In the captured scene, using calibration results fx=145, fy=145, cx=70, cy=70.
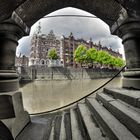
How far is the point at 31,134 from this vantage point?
8.96ft

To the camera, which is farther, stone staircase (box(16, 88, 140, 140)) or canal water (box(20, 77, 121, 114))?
canal water (box(20, 77, 121, 114))

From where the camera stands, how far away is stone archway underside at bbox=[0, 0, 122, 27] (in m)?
3.02

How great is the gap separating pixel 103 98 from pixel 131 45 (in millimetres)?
1393

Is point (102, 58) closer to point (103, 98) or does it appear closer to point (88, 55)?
point (88, 55)

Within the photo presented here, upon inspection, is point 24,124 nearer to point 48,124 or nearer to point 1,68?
point 48,124

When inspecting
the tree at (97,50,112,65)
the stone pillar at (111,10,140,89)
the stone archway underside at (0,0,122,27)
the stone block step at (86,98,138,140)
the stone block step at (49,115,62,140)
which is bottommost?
→ the stone block step at (49,115,62,140)

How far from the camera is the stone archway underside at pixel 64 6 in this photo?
3021 millimetres

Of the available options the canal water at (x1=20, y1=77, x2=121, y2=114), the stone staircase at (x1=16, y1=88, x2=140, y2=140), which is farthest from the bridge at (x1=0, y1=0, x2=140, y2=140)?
the canal water at (x1=20, y1=77, x2=121, y2=114)

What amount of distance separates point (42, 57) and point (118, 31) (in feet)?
196

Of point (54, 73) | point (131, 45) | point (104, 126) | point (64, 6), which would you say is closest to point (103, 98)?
point (104, 126)

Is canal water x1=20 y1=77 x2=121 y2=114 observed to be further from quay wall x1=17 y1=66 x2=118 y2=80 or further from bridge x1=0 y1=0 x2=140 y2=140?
quay wall x1=17 y1=66 x2=118 y2=80

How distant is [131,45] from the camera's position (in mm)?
3363

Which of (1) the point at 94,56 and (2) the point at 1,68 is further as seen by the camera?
(1) the point at 94,56

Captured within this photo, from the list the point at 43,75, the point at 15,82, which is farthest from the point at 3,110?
the point at 43,75
